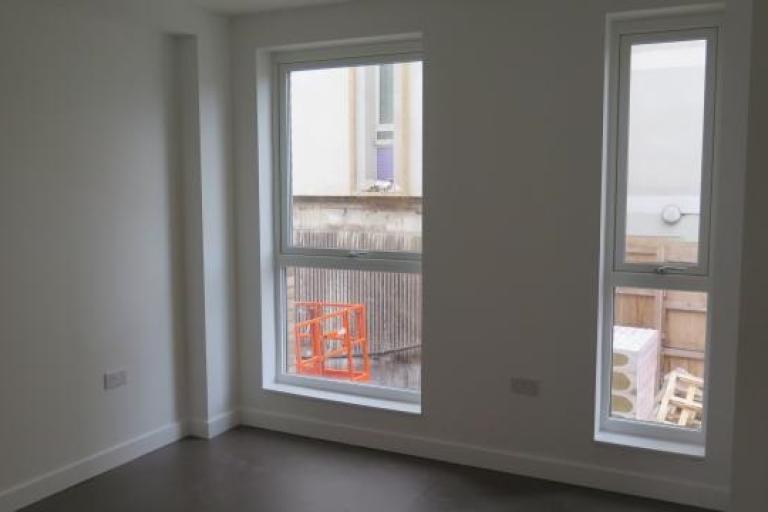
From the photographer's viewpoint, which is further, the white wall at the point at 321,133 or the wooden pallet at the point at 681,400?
the white wall at the point at 321,133

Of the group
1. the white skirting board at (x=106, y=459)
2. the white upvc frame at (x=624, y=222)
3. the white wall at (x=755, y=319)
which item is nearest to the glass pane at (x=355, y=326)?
the white skirting board at (x=106, y=459)

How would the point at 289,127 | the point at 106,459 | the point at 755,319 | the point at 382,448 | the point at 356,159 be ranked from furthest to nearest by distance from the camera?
the point at 289,127 < the point at 356,159 < the point at 382,448 < the point at 106,459 < the point at 755,319

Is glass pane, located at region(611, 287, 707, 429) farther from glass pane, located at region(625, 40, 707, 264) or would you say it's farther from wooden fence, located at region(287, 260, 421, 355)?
wooden fence, located at region(287, 260, 421, 355)

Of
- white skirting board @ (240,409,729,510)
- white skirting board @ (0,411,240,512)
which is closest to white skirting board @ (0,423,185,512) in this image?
white skirting board @ (0,411,240,512)

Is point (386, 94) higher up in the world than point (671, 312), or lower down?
higher up

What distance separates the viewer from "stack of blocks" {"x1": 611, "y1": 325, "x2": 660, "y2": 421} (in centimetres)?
361

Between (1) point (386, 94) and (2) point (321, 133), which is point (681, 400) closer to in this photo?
(1) point (386, 94)

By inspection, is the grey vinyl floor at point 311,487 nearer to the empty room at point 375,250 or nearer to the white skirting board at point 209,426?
the empty room at point 375,250

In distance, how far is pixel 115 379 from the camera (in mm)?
3928

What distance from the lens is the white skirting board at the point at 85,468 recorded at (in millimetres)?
3402

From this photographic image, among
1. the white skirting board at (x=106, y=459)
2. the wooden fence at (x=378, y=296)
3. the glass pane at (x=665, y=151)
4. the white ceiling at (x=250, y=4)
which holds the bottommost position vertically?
the white skirting board at (x=106, y=459)

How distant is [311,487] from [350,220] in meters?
1.59

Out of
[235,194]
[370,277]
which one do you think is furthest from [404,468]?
[235,194]

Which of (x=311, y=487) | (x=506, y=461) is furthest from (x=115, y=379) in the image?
(x=506, y=461)
